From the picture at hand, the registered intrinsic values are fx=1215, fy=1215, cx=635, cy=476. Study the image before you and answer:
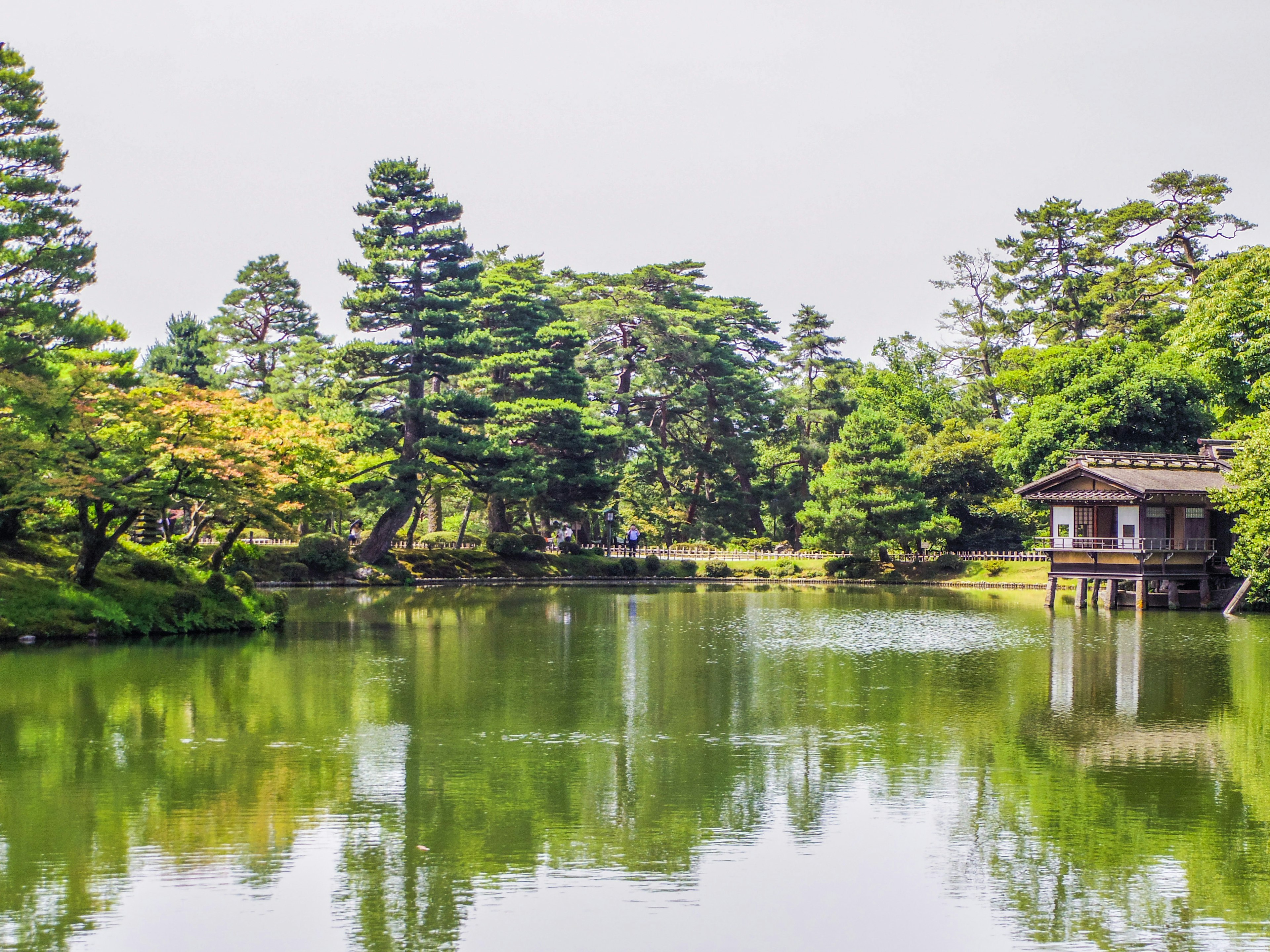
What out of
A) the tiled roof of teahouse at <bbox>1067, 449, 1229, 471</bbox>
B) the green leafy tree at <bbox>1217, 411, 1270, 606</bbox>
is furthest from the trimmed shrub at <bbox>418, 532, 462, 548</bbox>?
the green leafy tree at <bbox>1217, 411, 1270, 606</bbox>

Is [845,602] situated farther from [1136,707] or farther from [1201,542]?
[1136,707]

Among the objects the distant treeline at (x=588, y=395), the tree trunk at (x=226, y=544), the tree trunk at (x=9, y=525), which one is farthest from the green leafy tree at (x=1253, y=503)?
the tree trunk at (x=9, y=525)

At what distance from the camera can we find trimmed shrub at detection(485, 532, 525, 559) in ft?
175

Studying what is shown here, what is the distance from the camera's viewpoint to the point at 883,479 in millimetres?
52312

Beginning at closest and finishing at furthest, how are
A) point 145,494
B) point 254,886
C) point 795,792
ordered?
point 254,886 → point 795,792 → point 145,494

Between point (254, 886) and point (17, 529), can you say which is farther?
point (17, 529)

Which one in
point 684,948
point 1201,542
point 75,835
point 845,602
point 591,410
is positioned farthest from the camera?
point 591,410

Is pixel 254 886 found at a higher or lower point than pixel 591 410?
lower

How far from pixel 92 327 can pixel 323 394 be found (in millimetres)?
21797

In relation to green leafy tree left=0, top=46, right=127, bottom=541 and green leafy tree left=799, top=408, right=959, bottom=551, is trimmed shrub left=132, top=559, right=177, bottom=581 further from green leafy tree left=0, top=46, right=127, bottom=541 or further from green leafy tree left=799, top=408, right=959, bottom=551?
green leafy tree left=799, top=408, right=959, bottom=551

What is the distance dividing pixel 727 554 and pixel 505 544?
491 inches

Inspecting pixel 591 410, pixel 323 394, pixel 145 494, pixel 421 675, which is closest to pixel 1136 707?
pixel 421 675

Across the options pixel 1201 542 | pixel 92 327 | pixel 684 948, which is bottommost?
pixel 684 948

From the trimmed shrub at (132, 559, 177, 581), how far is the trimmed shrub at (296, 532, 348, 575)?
655 inches
